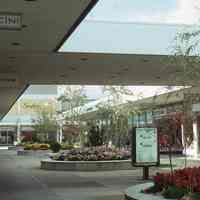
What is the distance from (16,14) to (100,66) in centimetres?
942

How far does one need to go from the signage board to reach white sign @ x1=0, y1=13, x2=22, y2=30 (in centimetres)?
668

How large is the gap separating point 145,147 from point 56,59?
4.72m

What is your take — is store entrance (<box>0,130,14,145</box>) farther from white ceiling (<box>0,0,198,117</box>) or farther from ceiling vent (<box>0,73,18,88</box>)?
ceiling vent (<box>0,73,18,88</box>)

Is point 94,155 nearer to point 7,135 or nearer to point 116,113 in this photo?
point 116,113

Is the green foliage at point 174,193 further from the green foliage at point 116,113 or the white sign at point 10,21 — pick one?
the green foliage at point 116,113

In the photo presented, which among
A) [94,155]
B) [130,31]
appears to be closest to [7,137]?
[94,155]

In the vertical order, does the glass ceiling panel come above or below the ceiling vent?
above

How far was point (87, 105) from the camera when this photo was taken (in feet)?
157

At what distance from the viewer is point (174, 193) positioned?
9.02m

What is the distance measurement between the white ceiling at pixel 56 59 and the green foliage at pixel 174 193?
3325 mm

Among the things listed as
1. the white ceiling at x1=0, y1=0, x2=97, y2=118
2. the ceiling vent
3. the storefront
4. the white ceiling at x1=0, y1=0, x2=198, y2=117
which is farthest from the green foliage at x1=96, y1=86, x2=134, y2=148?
the storefront

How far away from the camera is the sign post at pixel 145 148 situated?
16277mm

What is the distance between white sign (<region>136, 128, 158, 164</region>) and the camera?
16375 mm

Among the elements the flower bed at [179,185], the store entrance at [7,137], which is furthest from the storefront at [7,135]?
the flower bed at [179,185]
